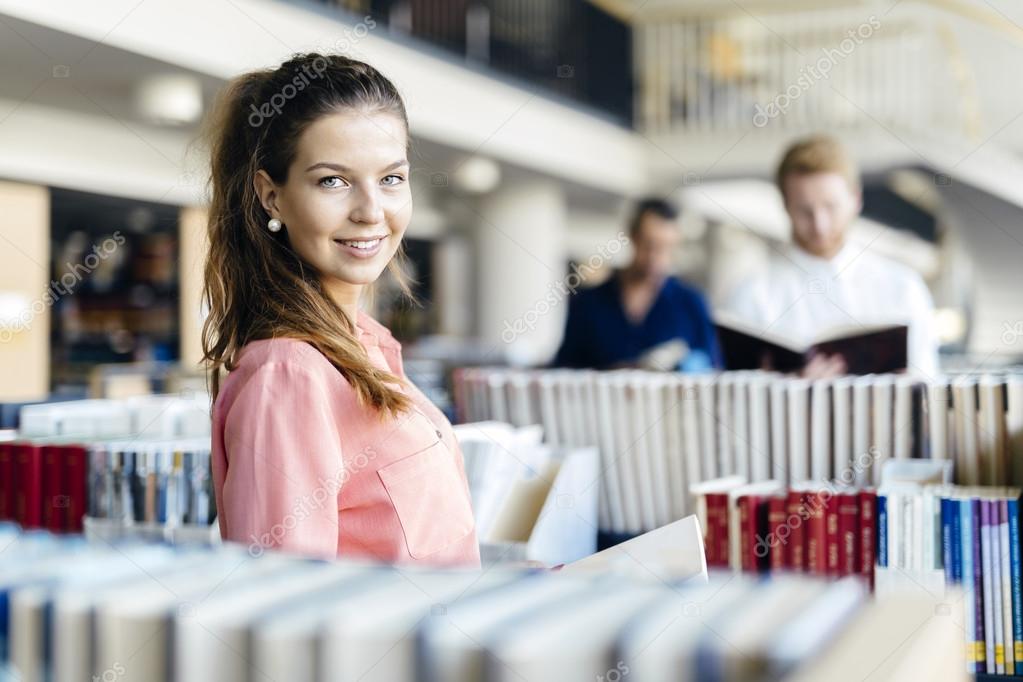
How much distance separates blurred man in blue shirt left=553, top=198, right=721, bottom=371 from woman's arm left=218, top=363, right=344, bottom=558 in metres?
2.83

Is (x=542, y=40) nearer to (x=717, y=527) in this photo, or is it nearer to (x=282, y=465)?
(x=717, y=527)

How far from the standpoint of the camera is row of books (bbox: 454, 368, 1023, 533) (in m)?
2.18

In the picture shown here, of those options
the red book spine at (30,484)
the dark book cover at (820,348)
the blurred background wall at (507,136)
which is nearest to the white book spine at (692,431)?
the dark book cover at (820,348)

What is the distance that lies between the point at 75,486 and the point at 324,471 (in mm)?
1722

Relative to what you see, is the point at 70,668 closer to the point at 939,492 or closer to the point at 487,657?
the point at 487,657

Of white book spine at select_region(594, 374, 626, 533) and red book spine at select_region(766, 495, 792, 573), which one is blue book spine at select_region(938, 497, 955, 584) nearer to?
red book spine at select_region(766, 495, 792, 573)

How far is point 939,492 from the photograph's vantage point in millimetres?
1964

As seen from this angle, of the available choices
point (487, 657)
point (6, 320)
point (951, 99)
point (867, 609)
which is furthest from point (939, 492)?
point (951, 99)

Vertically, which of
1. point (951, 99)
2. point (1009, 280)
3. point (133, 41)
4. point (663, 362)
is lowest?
point (663, 362)

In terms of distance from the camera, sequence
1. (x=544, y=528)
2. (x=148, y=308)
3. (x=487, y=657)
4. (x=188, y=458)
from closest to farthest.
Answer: (x=487, y=657) → (x=544, y=528) → (x=188, y=458) → (x=148, y=308)

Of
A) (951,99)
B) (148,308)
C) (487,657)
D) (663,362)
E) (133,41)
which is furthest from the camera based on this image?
(951,99)

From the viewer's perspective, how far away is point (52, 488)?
2.66 meters

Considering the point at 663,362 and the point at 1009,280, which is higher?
the point at 1009,280

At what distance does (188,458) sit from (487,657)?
2080 mm
